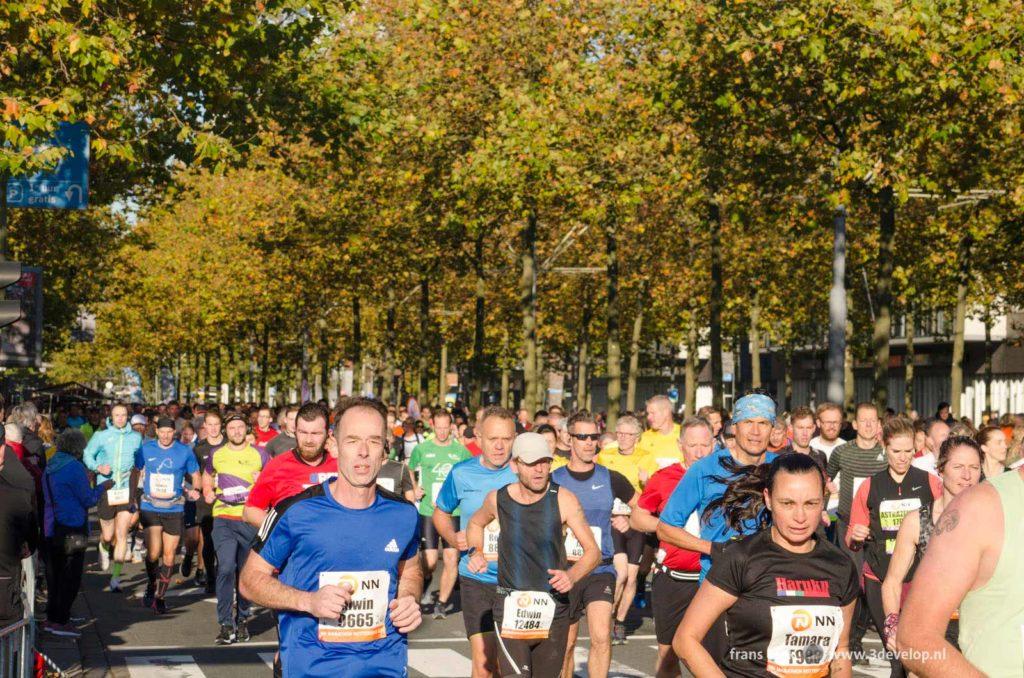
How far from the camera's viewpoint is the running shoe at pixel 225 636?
43.5 ft

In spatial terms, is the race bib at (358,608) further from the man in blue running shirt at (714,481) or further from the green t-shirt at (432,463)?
the green t-shirt at (432,463)

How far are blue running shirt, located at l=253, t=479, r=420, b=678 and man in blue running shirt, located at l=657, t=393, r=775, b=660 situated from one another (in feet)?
7.06

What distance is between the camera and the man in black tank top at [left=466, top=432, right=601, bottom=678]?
859cm

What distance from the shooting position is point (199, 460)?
59.8ft

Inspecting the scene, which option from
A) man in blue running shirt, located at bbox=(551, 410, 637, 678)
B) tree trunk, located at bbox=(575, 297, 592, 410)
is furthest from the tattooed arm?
tree trunk, located at bbox=(575, 297, 592, 410)

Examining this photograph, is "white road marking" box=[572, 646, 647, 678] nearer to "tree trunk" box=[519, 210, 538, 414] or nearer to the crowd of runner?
the crowd of runner

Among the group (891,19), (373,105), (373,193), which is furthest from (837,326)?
(373,193)

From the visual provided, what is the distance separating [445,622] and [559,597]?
A: 629 centimetres

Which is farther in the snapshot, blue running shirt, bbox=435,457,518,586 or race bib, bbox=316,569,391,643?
blue running shirt, bbox=435,457,518,586

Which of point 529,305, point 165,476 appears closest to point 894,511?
point 165,476

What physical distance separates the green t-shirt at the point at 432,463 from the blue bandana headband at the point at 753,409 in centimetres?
853

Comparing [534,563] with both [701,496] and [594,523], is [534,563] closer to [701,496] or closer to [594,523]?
→ [701,496]

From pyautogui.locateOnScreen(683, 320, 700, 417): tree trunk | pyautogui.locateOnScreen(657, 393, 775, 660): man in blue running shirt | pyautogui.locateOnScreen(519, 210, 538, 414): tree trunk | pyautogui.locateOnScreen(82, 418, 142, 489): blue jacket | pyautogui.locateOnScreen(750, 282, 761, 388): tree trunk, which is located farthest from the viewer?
pyautogui.locateOnScreen(683, 320, 700, 417): tree trunk

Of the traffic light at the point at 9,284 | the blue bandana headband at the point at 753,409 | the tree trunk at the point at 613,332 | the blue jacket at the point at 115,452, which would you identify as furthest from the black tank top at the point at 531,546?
the tree trunk at the point at 613,332
